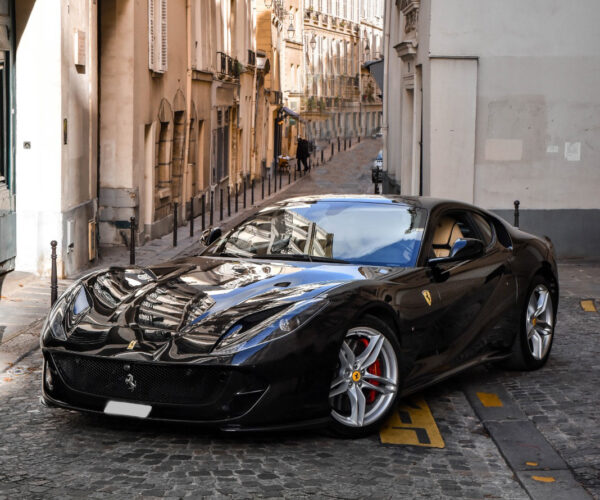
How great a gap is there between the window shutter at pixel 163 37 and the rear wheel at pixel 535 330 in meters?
14.4

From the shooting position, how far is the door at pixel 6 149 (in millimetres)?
13844

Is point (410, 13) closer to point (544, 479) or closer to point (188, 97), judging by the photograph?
point (188, 97)

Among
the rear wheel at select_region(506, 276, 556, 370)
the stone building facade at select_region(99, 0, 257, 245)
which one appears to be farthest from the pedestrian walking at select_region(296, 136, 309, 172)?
the rear wheel at select_region(506, 276, 556, 370)

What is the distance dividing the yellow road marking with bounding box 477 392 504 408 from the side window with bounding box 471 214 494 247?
1.11 meters

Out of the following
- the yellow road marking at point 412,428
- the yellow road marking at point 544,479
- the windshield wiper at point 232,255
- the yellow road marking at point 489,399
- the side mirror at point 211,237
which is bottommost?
the yellow road marking at point 489,399

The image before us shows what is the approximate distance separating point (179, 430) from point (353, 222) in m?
1.93

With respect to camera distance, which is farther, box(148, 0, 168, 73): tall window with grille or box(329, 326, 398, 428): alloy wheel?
box(148, 0, 168, 73): tall window with grille

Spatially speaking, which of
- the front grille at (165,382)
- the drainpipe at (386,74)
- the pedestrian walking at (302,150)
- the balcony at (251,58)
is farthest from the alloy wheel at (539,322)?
the pedestrian walking at (302,150)

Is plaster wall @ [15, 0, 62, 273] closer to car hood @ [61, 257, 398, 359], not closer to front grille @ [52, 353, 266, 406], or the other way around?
car hood @ [61, 257, 398, 359]

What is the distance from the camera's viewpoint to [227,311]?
6.09 metres

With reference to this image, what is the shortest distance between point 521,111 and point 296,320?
1369cm

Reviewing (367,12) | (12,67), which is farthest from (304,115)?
(12,67)

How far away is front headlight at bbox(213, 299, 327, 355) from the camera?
586 cm

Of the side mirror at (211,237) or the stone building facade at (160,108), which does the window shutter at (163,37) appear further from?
the side mirror at (211,237)
